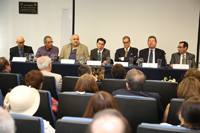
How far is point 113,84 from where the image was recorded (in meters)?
3.04

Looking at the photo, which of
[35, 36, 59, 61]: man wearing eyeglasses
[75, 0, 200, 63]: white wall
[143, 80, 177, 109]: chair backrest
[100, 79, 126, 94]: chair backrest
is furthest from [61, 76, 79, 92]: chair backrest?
[75, 0, 200, 63]: white wall

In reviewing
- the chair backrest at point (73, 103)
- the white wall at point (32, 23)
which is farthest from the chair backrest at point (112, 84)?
the white wall at point (32, 23)

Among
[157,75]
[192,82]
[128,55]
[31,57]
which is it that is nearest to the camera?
[192,82]

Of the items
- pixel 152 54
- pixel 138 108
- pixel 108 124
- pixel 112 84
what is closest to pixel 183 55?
pixel 152 54

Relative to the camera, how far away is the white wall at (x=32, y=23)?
688cm

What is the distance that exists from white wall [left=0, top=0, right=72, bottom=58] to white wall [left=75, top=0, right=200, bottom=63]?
2.10 feet

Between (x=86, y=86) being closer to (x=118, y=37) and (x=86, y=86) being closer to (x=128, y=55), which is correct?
(x=128, y=55)

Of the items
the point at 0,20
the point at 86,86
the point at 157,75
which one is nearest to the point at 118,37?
the point at 157,75

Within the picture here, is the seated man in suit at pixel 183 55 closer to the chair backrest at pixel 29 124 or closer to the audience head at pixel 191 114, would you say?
the audience head at pixel 191 114

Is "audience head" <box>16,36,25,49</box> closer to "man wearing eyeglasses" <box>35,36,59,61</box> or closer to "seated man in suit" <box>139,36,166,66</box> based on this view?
"man wearing eyeglasses" <box>35,36,59,61</box>

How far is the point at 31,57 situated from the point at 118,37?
2.59 metres

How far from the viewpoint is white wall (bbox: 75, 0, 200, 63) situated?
6.25m

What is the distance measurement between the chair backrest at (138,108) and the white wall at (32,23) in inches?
205

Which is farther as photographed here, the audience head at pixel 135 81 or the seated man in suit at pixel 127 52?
the seated man in suit at pixel 127 52
